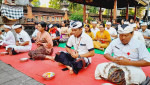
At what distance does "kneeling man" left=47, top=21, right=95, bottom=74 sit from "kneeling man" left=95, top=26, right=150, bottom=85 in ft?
1.97

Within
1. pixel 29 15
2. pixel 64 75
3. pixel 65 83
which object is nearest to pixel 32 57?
pixel 64 75

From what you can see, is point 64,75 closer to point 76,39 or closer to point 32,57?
point 76,39

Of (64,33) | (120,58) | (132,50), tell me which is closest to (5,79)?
(120,58)

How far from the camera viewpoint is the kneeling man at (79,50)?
2.82 metres

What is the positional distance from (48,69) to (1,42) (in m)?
4.28

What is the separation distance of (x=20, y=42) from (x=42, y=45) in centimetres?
117

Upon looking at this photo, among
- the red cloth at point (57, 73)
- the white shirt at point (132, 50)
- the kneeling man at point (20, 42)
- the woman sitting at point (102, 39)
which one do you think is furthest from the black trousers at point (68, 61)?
the woman sitting at point (102, 39)

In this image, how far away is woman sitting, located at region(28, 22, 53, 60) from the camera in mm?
4055

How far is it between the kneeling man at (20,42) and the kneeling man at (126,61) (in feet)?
11.1

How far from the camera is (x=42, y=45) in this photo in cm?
430

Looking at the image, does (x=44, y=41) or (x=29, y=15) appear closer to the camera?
(x=44, y=41)

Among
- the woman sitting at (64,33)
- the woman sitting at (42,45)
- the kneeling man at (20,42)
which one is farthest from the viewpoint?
the woman sitting at (64,33)

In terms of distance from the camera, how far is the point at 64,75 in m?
2.85

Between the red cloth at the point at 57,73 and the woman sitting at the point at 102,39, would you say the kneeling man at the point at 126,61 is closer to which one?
the red cloth at the point at 57,73
